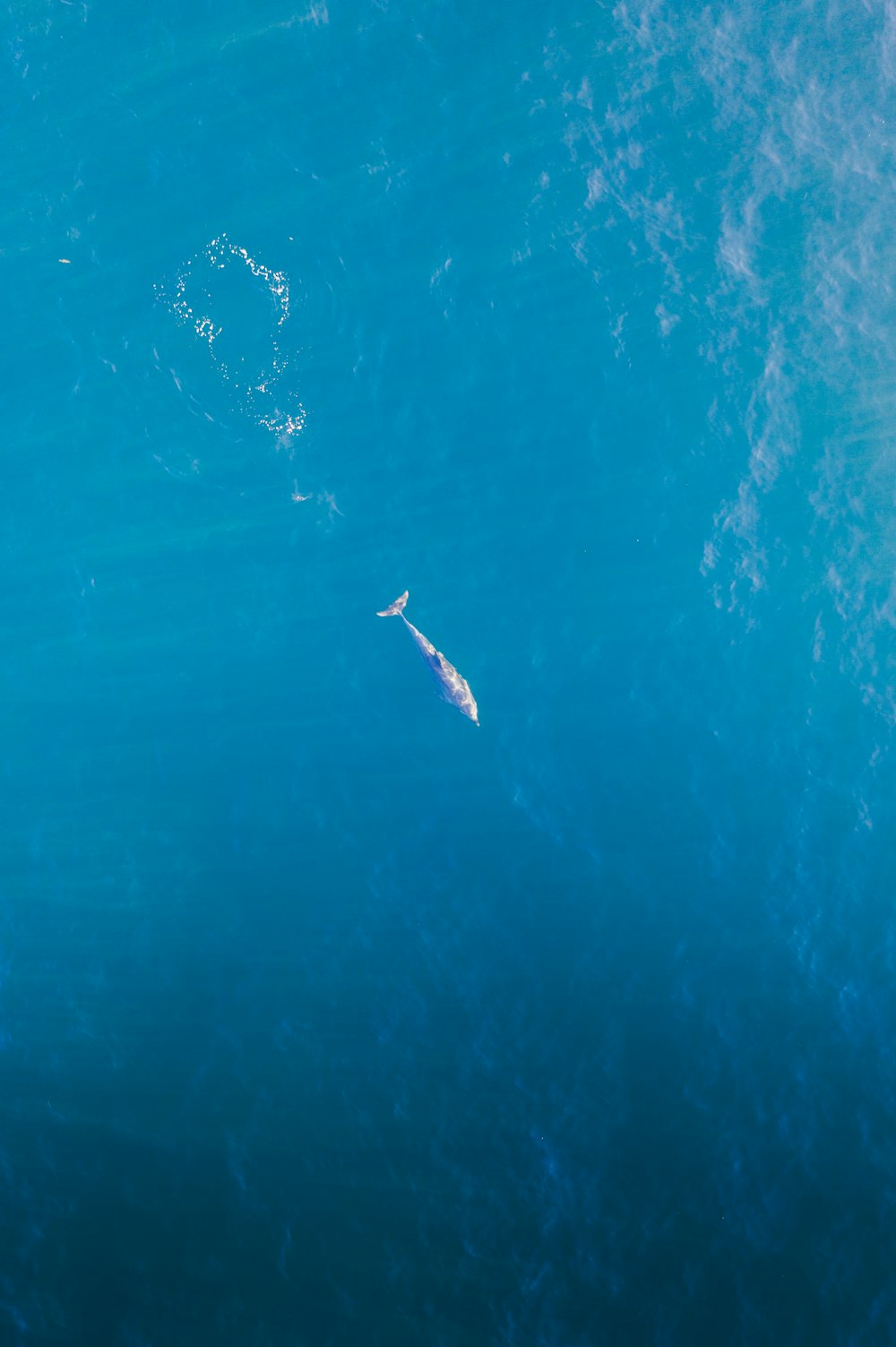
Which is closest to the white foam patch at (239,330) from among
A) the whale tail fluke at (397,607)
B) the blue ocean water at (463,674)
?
the blue ocean water at (463,674)

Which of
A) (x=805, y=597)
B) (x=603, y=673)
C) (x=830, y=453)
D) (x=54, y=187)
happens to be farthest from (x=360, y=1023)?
(x=54, y=187)

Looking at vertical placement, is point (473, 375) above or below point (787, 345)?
above

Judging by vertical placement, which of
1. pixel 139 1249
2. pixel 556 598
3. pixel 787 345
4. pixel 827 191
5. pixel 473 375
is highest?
pixel 827 191

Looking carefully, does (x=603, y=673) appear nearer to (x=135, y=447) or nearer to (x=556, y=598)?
(x=556, y=598)

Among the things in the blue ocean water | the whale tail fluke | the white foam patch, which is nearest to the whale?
the whale tail fluke

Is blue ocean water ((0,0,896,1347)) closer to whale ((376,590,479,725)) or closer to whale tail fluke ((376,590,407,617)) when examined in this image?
whale ((376,590,479,725))
